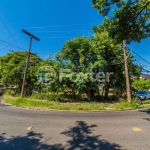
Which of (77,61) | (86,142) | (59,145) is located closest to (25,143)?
(59,145)

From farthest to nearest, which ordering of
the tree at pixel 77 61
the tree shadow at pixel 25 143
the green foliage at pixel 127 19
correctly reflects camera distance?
the tree at pixel 77 61
the green foliage at pixel 127 19
the tree shadow at pixel 25 143

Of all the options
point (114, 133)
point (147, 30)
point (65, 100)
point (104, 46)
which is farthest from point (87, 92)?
point (114, 133)

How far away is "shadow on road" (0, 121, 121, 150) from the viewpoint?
4.44m

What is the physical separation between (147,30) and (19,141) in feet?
29.3

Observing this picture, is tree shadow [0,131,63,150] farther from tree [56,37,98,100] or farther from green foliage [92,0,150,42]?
tree [56,37,98,100]

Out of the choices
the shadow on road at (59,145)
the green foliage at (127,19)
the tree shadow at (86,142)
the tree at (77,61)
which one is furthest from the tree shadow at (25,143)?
the tree at (77,61)

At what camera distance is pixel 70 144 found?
185 inches

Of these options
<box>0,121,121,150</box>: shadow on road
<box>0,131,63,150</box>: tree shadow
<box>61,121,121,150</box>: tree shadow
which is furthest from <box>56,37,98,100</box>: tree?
<box>0,131,63,150</box>: tree shadow

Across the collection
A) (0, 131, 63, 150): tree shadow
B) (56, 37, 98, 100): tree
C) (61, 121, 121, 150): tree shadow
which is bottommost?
(0, 131, 63, 150): tree shadow

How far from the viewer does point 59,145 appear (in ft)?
15.1

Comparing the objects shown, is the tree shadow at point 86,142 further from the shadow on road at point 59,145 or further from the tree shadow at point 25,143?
the tree shadow at point 25,143

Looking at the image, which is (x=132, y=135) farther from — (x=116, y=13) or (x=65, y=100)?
(x=65, y=100)

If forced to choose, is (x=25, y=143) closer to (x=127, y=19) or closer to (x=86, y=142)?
(x=86, y=142)

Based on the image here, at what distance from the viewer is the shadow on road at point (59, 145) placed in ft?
14.6
